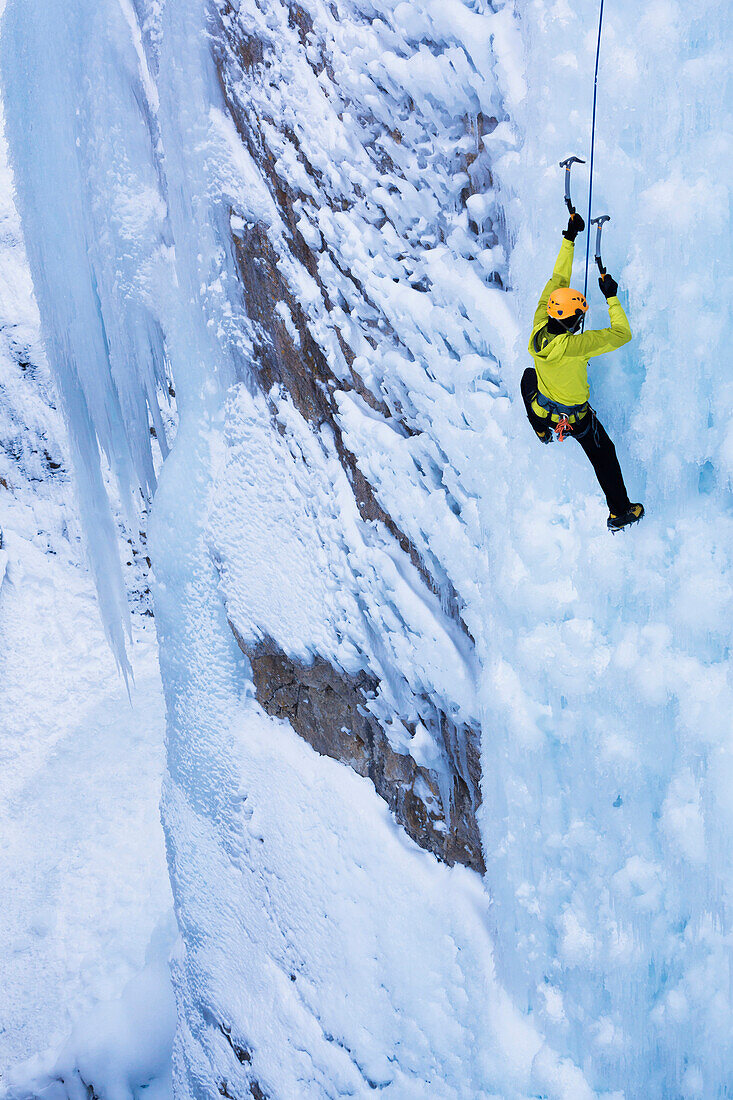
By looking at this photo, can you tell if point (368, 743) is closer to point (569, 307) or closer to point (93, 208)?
point (569, 307)

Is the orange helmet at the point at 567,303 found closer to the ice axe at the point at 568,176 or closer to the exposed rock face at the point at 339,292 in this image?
the ice axe at the point at 568,176

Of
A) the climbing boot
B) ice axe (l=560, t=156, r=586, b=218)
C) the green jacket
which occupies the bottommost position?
the climbing boot

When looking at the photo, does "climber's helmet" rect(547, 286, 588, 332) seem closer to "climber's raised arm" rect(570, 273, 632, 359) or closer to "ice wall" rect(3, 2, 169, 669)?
"climber's raised arm" rect(570, 273, 632, 359)

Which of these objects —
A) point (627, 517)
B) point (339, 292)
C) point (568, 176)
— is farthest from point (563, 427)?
point (339, 292)

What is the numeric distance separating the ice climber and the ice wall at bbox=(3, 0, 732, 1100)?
0.09 metres

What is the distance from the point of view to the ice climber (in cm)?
175

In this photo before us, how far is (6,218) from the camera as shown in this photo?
8109 millimetres

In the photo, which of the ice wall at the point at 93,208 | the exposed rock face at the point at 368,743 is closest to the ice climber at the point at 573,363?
the exposed rock face at the point at 368,743

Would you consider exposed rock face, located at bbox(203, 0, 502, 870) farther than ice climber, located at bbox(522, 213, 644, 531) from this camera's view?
Yes

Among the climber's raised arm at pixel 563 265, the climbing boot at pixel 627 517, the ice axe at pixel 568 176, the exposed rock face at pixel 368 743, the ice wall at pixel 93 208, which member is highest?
the ice wall at pixel 93 208

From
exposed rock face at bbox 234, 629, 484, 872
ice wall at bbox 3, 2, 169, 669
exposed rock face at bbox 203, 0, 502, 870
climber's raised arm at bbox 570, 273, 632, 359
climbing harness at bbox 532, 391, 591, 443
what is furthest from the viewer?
ice wall at bbox 3, 2, 169, 669

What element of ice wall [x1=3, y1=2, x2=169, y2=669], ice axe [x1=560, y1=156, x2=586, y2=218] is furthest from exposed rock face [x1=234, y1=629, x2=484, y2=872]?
ice axe [x1=560, y1=156, x2=586, y2=218]

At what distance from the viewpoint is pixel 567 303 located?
69.1 inches

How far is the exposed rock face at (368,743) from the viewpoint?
296 centimetres
